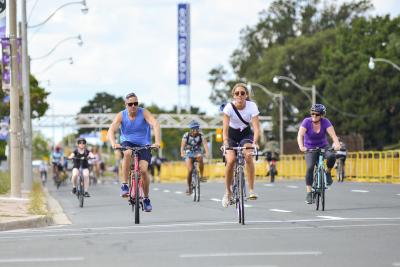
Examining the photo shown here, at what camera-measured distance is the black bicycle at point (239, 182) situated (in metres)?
15.0

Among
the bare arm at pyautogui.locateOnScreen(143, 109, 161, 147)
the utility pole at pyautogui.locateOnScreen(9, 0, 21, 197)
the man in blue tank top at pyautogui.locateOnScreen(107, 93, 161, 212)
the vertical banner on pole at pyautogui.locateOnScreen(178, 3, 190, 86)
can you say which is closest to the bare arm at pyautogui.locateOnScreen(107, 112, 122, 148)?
the man in blue tank top at pyautogui.locateOnScreen(107, 93, 161, 212)

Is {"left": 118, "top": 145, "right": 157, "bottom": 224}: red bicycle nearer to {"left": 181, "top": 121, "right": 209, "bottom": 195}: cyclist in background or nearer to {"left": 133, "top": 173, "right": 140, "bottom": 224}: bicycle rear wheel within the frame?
{"left": 133, "top": 173, "right": 140, "bottom": 224}: bicycle rear wheel

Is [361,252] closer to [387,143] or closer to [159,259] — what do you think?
[159,259]

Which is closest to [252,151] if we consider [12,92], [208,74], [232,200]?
[232,200]

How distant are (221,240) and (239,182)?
10.9 feet

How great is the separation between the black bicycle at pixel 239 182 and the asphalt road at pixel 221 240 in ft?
0.85

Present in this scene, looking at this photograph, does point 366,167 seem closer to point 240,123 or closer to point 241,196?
point 240,123

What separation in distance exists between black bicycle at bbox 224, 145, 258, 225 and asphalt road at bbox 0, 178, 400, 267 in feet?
0.85

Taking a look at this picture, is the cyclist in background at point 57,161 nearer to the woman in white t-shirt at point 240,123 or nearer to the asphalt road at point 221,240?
the asphalt road at point 221,240

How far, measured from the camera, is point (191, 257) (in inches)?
400

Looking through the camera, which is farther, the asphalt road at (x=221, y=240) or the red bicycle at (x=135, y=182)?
the red bicycle at (x=135, y=182)

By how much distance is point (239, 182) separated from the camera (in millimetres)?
15203

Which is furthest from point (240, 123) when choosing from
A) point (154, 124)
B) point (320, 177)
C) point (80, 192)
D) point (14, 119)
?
point (14, 119)

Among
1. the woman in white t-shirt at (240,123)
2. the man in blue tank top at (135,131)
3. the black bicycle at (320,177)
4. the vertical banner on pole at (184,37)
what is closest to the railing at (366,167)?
the black bicycle at (320,177)
